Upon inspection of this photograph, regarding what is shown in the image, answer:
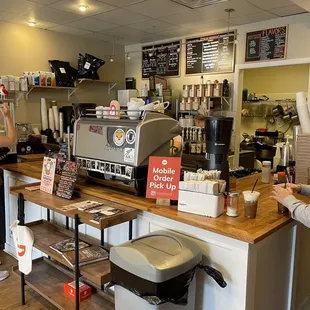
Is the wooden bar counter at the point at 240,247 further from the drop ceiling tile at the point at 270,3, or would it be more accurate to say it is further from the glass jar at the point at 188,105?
the glass jar at the point at 188,105

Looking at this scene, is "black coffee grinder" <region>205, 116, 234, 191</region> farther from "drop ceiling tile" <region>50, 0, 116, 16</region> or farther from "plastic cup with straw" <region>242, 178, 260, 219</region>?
"drop ceiling tile" <region>50, 0, 116, 16</region>

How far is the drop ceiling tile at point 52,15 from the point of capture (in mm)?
3934

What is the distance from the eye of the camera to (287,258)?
6.46 feet

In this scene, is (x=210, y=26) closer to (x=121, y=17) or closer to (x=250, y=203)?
(x=121, y=17)

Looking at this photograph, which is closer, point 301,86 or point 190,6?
point 190,6

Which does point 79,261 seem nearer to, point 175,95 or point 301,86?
point 175,95

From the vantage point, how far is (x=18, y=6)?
3.76m

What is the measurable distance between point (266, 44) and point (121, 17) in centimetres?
190

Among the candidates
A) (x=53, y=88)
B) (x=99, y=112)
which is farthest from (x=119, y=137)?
(x=53, y=88)

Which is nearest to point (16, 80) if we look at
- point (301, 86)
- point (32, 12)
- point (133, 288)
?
point (32, 12)

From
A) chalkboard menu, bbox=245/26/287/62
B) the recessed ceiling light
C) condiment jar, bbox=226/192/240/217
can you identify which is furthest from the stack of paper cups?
the recessed ceiling light

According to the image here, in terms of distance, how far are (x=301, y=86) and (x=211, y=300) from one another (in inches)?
199

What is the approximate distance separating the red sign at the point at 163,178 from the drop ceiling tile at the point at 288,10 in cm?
284

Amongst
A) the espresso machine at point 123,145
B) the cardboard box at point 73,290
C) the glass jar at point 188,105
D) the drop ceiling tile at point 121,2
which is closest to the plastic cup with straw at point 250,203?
the espresso machine at point 123,145
